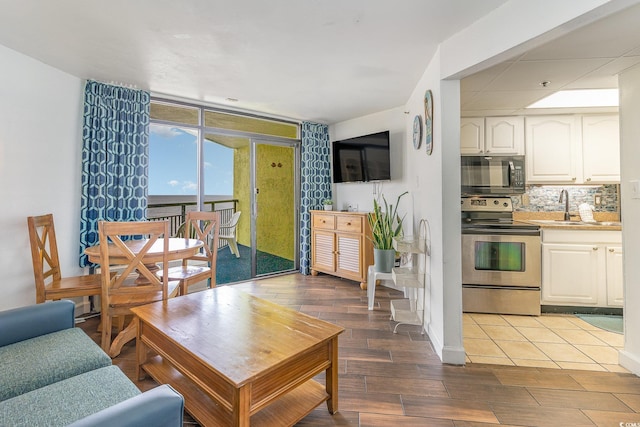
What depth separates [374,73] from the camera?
2.74 meters

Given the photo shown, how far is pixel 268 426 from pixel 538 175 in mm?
3611

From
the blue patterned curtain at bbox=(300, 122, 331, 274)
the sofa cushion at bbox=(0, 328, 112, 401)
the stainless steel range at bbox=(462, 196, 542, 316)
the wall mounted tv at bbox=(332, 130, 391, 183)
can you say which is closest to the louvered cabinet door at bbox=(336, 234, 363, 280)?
the blue patterned curtain at bbox=(300, 122, 331, 274)

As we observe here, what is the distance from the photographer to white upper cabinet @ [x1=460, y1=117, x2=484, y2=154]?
10.8 ft

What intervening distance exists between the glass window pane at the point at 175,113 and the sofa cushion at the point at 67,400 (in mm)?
3027

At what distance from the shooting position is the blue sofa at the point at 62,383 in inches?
31.1

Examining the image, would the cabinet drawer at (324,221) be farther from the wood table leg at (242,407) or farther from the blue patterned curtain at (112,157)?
the wood table leg at (242,407)

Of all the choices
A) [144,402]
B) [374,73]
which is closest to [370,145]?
[374,73]

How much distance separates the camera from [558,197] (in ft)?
11.3

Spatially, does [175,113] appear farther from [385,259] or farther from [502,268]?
[502,268]

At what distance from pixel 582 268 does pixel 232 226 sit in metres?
4.25

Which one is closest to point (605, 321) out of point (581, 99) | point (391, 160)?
point (581, 99)

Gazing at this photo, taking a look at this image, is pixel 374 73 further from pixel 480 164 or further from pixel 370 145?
pixel 480 164

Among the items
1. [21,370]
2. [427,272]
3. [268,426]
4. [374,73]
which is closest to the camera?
[21,370]

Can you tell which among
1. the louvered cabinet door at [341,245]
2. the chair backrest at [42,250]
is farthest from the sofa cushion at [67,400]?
the louvered cabinet door at [341,245]
